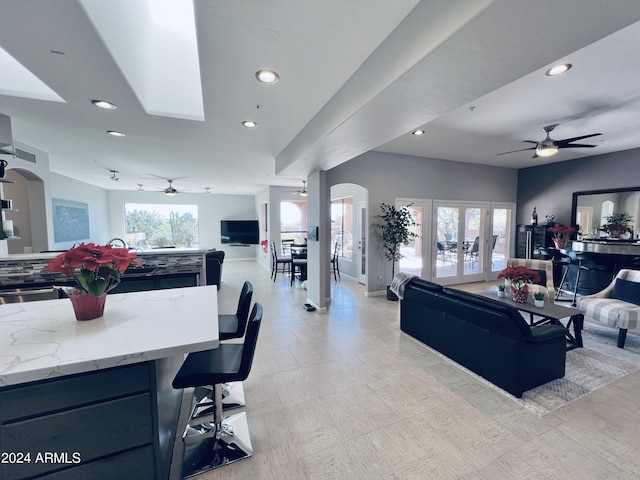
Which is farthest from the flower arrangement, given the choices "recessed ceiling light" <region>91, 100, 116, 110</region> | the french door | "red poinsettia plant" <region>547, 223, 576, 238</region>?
"recessed ceiling light" <region>91, 100, 116, 110</region>

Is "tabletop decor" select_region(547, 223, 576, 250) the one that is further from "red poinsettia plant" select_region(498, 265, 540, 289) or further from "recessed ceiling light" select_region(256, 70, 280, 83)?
"recessed ceiling light" select_region(256, 70, 280, 83)

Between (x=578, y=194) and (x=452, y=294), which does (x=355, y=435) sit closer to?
(x=452, y=294)

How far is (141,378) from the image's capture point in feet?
4.25

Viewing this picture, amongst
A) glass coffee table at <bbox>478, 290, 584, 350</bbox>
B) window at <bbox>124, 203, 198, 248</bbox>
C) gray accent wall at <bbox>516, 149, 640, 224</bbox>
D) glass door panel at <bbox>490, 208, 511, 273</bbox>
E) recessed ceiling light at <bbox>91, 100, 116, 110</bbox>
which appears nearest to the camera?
recessed ceiling light at <bbox>91, 100, 116, 110</bbox>

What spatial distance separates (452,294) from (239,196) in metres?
9.44

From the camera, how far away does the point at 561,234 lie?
5688mm

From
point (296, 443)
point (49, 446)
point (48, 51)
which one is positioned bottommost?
point (296, 443)

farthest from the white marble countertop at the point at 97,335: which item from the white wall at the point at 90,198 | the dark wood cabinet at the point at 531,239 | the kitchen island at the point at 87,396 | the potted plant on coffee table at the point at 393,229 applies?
the dark wood cabinet at the point at 531,239

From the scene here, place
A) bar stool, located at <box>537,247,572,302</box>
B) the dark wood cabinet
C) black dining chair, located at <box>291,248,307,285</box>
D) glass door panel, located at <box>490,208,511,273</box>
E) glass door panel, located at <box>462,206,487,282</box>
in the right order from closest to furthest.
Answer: bar stool, located at <box>537,247,572,302</box> < the dark wood cabinet < glass door panel, located at <box>462,206,487,282</box> < black dining chair, located at <box>291,248,307,285</box> < glass door panel, located at <box>490,208,511,273</box>

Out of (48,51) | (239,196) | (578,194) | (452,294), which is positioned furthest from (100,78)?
(239,196)

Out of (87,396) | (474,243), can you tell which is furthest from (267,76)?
(474,243)

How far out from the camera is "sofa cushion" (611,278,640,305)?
11.4 feet

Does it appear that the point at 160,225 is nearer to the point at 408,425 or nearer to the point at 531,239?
the point at 408,425

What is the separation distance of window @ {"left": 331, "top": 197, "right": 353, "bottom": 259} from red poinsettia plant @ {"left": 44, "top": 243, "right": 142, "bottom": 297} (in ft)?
19.5
